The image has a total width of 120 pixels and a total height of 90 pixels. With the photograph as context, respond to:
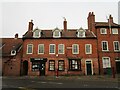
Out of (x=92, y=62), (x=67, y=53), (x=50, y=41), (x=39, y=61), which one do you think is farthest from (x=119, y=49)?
(x=39, y=61)

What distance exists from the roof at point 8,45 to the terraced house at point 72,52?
3.96 metres

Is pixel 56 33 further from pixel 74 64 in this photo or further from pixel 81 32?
pixel 74 64

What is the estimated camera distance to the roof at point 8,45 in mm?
34250

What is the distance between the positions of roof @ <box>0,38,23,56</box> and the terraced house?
3.96 m

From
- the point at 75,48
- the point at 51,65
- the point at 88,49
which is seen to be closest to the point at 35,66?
the point at 51,65

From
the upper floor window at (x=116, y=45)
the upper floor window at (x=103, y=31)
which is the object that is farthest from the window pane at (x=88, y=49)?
the upper floor window at (x=116, y=45)

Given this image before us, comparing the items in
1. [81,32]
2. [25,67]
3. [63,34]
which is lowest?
[25,67]

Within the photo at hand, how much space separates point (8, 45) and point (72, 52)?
14.2m

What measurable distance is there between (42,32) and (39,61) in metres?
6.26

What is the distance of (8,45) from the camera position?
36.4 metres

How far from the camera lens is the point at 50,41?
32.3 metres

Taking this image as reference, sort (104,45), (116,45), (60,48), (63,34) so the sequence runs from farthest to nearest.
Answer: (63,34) < (116,45) < (104,45) < (60,48)

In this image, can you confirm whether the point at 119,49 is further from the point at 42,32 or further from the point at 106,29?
the point at 42,32

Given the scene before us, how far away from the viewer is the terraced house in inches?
1229
